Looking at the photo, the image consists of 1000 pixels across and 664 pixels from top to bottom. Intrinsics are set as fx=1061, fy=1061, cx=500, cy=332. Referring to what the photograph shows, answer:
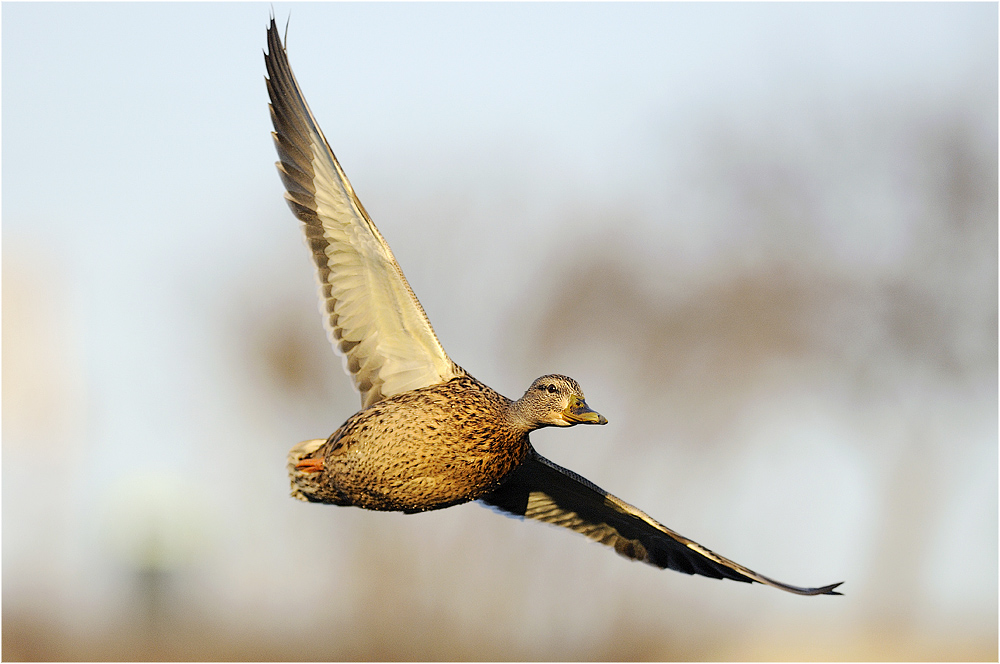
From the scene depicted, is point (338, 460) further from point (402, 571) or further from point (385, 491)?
point (402, 571)

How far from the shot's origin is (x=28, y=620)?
998 inches

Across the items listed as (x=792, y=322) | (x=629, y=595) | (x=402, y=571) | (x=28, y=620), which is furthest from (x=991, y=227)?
(x=28, y=620)

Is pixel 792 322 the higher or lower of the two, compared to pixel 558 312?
higher

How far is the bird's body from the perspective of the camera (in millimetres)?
6480

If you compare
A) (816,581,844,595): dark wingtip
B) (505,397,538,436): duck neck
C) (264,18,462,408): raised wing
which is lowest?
(816,581,844,595): dark wingtip

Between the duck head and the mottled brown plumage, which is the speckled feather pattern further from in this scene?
the duck head

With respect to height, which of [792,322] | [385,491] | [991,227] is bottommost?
[385,491]

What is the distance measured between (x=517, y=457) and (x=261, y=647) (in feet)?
64.0

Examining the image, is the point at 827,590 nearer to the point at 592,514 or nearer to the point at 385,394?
the point at 592,514

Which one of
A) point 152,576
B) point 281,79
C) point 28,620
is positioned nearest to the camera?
point 281,79

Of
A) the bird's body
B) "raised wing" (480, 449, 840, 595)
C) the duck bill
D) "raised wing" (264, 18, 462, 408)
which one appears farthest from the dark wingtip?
"raised wing" (264, 18, 462, 408)

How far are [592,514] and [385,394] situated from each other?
7.19 ft

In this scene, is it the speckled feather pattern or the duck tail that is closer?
the speckled feather pattern

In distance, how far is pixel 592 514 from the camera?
842 cm
